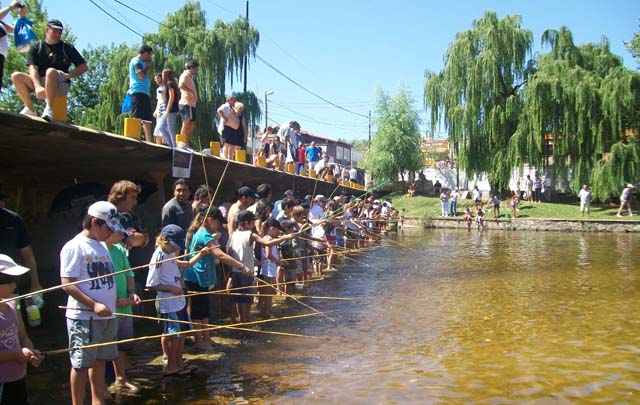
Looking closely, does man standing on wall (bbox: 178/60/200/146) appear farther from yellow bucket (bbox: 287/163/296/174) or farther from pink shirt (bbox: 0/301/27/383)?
yellow bucket (bbox: 287/163/296/174)

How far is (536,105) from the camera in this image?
3053 cm

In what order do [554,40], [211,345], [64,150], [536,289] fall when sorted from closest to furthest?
[211,345] < [64,150] < [536,289] < [554,40]

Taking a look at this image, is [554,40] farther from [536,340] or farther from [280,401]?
[280,401]

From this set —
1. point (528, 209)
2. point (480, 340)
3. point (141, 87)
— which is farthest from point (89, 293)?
point (528, 209)

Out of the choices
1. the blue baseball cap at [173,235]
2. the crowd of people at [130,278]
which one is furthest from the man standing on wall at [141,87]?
the blue baseball cap at [173,235]

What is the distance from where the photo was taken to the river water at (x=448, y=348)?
519 cm

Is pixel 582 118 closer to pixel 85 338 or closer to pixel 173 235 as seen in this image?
pixel 173 235

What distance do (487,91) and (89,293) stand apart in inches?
1250

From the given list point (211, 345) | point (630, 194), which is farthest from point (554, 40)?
point (211, 345)

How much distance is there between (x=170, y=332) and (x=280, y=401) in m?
1.29

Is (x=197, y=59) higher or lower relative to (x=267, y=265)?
higher

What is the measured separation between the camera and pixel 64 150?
24.9ft

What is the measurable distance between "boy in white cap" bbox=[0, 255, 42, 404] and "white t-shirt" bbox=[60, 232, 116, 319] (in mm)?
641

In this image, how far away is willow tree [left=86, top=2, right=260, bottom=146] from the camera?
1115 inches
